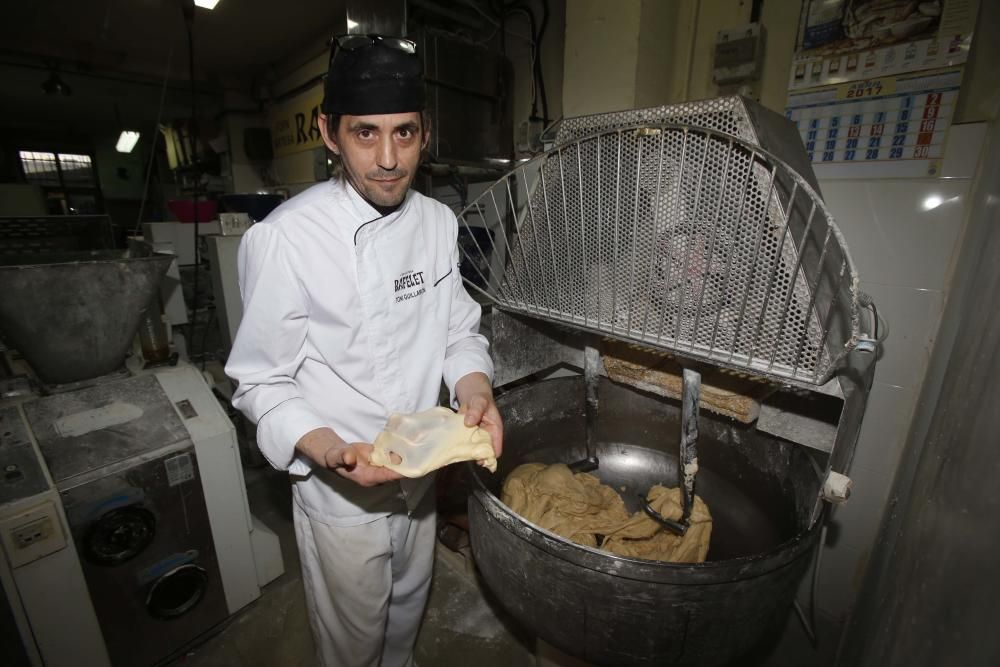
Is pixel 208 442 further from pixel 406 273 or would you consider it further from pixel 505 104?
pixel 505 104

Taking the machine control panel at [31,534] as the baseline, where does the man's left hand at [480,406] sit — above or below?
above

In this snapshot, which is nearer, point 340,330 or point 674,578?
point 674,578

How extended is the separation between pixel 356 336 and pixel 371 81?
0.59m

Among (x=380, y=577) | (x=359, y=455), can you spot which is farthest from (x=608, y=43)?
(x=380, y=577)

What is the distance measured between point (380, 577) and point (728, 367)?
1104 millimetres

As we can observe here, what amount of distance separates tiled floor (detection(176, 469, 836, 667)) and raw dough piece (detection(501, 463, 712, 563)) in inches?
25.9

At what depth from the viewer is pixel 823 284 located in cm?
91

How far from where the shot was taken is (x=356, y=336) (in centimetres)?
113

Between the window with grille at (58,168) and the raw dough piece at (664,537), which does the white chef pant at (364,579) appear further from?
the window with grille at (58,168)

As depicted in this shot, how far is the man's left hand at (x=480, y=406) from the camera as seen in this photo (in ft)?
3.62

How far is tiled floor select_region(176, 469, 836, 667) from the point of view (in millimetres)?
1705

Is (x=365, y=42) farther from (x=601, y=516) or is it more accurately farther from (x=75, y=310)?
(x=601, y=516)

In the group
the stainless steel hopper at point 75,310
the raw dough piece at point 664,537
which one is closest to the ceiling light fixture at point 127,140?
the stainless steel hopper at point 75,310

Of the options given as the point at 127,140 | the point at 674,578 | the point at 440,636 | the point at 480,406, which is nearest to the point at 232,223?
the point at 480,406
